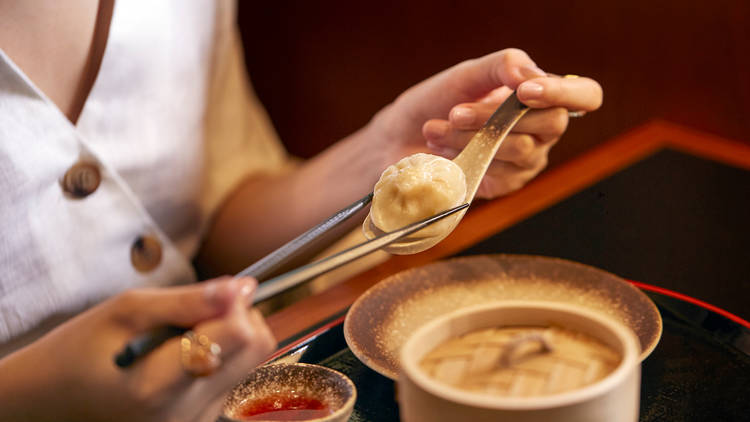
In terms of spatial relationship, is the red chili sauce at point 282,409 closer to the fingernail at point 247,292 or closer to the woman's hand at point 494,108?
the fingernail at point 247,292

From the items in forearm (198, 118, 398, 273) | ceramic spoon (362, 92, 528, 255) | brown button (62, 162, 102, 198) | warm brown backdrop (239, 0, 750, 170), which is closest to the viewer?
ceramic spoon (362, 92, 528, 255)

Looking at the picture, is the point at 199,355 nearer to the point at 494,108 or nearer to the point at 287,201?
the point at 494,108

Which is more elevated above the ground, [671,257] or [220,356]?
[220,356]

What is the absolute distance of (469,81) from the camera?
809 mm

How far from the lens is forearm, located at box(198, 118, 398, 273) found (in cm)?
97

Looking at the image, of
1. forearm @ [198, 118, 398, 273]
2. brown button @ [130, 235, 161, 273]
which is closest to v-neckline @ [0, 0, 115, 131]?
brown button @ [130, 235, 161, 273]

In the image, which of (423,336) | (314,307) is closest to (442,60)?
(314,307)

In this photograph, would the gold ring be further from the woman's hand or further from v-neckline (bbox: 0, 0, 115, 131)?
v-neckline (bbox: 0, 0, 115, 131)

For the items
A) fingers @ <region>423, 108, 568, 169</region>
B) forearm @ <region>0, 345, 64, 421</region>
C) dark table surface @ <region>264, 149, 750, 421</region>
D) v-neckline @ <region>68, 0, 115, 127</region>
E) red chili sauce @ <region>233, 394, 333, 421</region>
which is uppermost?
v-neckline @ <region>68, 0, 115, 127</region>

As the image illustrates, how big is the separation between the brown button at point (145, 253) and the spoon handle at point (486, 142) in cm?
43

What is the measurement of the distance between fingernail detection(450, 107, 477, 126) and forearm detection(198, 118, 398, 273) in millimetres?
140

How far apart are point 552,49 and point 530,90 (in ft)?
2.73

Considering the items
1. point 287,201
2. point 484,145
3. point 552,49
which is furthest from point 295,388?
point 552,49

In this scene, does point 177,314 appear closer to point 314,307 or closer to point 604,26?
point 314,307
